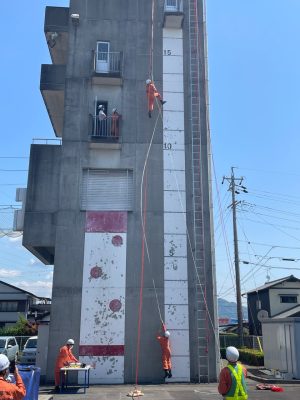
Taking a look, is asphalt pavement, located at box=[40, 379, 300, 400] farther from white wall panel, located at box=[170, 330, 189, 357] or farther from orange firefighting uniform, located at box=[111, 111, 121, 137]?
orange firefighting uniform, located at box=[111, 111, 121, 137]

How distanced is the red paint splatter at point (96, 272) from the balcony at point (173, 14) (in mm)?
11014

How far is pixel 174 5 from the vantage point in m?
19.9

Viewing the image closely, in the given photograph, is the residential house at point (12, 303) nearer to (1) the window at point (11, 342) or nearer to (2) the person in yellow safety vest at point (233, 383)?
(1) the window at point (11, 342)

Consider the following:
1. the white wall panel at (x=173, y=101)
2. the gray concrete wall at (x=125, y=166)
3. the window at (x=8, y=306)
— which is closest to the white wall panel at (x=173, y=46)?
the gray concrete wall at (x=125, y=166)

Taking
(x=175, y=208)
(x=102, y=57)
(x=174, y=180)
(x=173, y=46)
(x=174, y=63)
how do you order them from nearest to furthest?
(x=175, y=208)
(x=174, y=180)
(x=102, y=57)
(x=174, y=63)
(x=173, y=46)

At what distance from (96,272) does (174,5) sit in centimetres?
1238

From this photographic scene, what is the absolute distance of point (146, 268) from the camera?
55.5 ft

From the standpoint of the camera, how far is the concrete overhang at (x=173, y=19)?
63.3 feet

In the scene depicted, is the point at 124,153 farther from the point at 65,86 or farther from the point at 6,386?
the point at 6,386

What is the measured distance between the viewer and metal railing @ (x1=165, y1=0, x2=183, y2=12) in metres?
19.6

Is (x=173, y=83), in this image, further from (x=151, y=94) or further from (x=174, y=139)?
(x=174, y=139)

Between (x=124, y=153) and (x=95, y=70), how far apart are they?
3809 mm

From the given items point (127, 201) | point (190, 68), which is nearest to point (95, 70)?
point (190, 68)

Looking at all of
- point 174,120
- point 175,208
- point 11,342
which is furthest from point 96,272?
point 11,342
